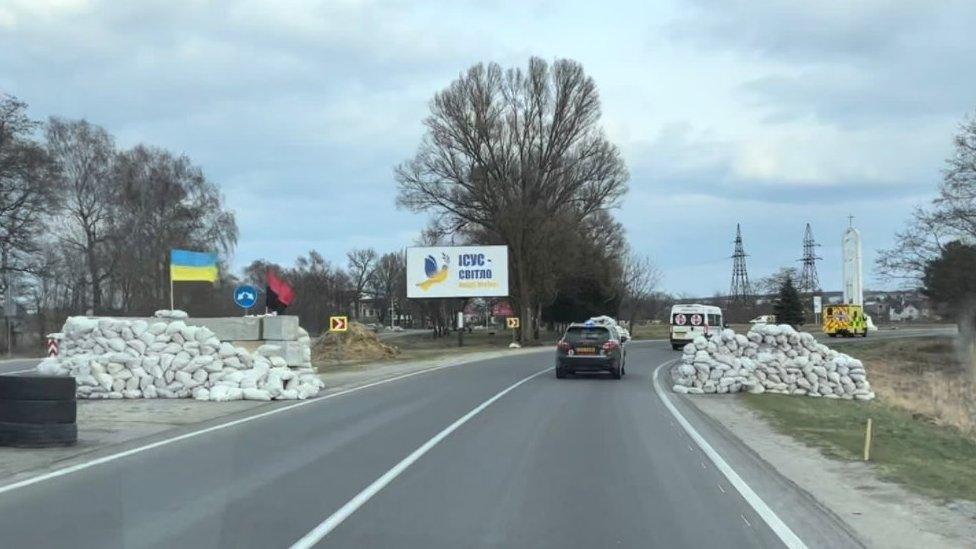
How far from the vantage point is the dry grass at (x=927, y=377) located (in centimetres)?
2278

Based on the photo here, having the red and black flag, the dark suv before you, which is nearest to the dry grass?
the dark suv

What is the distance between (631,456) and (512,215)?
166 ft

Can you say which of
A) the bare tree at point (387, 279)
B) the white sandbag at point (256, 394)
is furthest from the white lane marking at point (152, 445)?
the bare tree at point (387, 279)

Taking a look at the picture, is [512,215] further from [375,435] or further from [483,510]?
[483,510]

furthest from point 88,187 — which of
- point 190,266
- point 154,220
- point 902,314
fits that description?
point 902,314

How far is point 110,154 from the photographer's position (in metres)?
58.2

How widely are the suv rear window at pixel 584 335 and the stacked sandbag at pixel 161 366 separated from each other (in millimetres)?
8568

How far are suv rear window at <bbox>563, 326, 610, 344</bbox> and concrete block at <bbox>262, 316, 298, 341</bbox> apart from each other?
27.0ft

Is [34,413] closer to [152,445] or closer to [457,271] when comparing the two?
[152,445]

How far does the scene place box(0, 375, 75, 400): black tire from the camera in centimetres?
1182

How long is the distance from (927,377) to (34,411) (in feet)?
113

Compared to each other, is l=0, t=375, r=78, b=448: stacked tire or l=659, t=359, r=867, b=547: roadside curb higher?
l=0, t=375, r=78, b=448: stacked tire

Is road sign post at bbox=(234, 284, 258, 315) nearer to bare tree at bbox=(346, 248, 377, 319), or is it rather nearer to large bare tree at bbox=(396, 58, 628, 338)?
large bare tree at bbox=(396, 58, 628, 338)

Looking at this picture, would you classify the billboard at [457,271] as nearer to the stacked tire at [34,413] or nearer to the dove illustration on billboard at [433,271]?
the dove illustration on billboard at [433,271]
